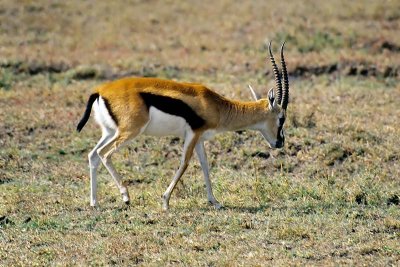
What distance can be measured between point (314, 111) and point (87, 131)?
3806 mm

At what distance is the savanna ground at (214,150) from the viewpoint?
333 inches

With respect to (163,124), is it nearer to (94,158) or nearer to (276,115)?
(94,158)

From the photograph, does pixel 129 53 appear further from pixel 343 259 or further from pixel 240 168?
pixel 343 259

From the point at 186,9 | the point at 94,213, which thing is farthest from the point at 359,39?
the point at 94,213

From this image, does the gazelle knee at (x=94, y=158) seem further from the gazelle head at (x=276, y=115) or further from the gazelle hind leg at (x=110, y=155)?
the gazelle head at (x=276, y=115)

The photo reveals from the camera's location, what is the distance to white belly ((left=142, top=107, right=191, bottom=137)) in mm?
9867

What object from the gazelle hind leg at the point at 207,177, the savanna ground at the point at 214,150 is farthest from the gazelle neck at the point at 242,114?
the savanna ground at the point at 214,150

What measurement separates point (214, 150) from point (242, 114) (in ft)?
7.43

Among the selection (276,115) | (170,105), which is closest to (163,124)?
(170,105)

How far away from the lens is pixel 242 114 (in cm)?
1062

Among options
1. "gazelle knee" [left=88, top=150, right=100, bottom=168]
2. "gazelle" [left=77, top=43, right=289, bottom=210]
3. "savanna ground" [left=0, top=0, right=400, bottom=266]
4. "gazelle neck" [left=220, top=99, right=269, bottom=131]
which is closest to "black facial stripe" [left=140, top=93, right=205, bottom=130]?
"gazelle" [left=77, top=43, right=289, bottom=210]

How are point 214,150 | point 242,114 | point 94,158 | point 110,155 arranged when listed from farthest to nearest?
point 214,150 < point 242,114 < point 94,158 < point 110,155

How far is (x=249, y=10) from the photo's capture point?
25.2 metres

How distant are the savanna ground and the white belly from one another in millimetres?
896
